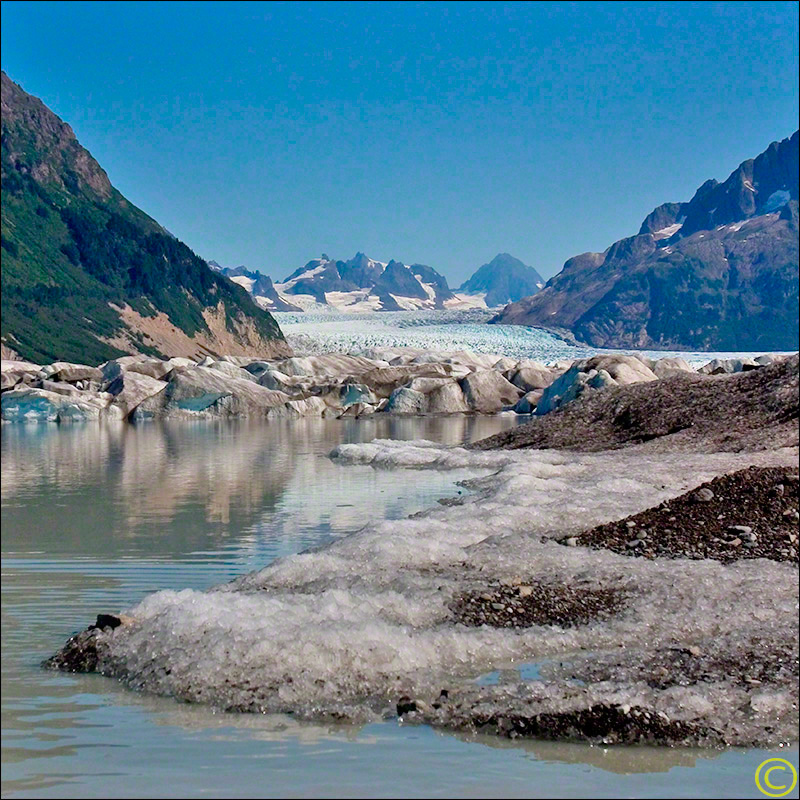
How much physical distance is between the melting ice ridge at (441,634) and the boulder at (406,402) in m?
39.6

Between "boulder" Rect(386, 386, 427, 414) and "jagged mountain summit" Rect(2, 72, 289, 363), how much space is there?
54.9 meters

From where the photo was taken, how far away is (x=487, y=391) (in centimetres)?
5272

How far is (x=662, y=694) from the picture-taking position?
6.00 metres

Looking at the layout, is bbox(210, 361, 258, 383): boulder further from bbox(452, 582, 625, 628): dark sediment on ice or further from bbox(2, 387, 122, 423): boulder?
bbox(452, 582, 625, 628): dark sediment on ice

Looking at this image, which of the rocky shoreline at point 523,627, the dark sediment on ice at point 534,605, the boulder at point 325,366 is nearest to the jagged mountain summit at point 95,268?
the boulder at point 325,366

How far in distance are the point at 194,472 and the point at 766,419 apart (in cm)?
1170

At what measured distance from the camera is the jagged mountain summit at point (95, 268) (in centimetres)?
10756

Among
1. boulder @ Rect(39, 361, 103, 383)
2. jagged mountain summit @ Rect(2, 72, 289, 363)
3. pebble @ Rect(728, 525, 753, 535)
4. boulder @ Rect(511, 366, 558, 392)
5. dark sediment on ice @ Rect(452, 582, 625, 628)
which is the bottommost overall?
dark sediment on ice @ Rect(452, 582, 625, 628)

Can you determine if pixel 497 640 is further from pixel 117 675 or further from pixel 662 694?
pixel 117 675

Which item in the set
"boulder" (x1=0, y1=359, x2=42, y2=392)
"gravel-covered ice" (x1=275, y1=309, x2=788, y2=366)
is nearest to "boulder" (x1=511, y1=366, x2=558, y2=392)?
"gravel-covered ice" (x1=275, y1=309, x2=788, y2=366)

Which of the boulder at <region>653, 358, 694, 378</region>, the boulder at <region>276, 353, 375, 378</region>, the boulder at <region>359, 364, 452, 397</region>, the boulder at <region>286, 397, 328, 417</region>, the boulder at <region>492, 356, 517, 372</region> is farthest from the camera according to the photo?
the boulder at <region>276, 353, 375, 378</region>

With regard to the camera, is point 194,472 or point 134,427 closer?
point 194,472

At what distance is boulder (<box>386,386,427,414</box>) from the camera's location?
50625 millimetres

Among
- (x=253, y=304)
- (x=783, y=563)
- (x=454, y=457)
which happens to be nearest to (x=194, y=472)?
(x=454, y=457)
